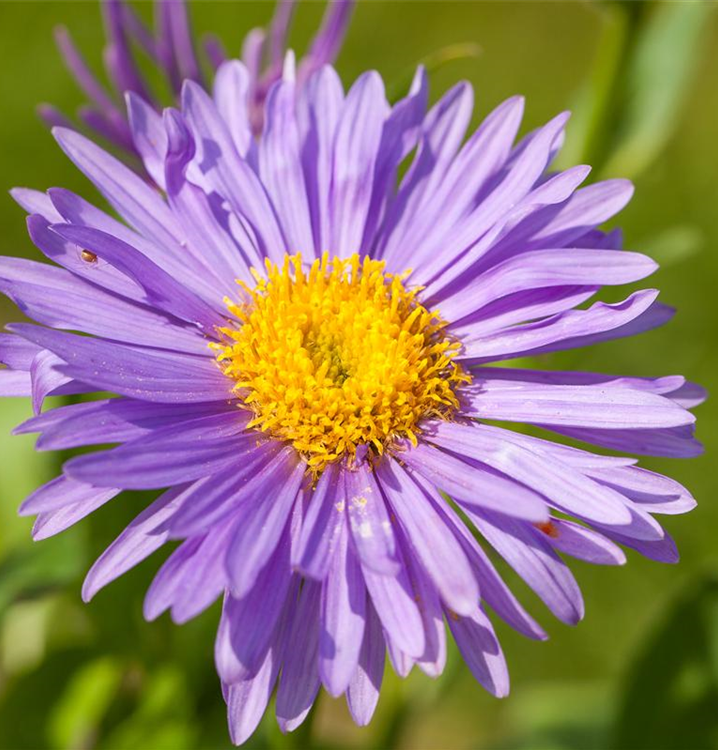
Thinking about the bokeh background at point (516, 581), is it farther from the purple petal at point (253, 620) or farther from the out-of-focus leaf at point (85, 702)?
the purple petal at point (253, 620)

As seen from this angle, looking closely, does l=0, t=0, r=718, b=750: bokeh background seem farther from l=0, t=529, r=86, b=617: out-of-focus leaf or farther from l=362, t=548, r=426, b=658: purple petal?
l=362, t=548, r=426, b=658: purple petal

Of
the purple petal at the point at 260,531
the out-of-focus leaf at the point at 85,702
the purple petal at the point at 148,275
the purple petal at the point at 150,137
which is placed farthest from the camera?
the out-of-focus leaf at the point at 85,702

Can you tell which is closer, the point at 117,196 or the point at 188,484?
the point at 188,484

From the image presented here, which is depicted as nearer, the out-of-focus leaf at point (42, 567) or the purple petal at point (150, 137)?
the purple petal at point (150, 137)

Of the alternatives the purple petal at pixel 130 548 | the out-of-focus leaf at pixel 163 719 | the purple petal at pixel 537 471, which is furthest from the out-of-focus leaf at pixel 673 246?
the out-of-focus leaf at pixel 163 719

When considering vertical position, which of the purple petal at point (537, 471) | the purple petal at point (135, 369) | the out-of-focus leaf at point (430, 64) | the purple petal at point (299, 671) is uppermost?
the out-of-focus leaf at point (430, 64)

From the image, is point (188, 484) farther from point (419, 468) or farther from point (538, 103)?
point (538, 103)

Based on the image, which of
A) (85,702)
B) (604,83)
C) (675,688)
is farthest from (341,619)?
(604,83)

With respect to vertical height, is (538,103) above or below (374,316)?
above

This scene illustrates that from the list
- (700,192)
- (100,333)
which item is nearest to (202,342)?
(100,333)
